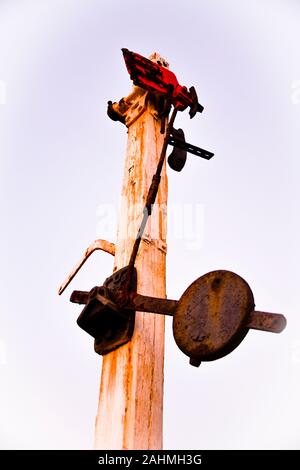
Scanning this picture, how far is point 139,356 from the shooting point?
2141 millimetres

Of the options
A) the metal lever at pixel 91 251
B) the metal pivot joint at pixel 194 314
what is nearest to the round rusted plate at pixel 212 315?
the metal pivot joint at pixel 194 314

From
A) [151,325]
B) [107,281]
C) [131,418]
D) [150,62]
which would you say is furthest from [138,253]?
[150,62]

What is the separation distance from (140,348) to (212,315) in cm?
37

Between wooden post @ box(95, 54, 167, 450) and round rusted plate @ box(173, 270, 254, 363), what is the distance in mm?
223

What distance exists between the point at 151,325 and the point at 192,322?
1.01 ft

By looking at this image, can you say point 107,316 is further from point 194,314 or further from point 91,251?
point 91,251

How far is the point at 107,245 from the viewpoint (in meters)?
2.71

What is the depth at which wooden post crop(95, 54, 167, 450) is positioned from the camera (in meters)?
2.01

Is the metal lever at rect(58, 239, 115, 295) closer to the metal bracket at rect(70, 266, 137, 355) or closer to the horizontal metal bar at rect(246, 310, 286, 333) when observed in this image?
the metal bracket at rect(70, 266, 137, 355)

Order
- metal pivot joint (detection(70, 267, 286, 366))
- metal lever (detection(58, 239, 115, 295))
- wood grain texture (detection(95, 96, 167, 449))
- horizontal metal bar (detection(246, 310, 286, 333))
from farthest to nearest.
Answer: metal lever (detection(58, 239, 115, 295)), wood grain texture (detection(95, 96, 167, 449)), metal pivot joint (detection(70, 267, 286, 366)), horizontal metal bar (detection(246, 310, 286, 333))

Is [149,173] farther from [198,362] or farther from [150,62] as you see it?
[198,362]

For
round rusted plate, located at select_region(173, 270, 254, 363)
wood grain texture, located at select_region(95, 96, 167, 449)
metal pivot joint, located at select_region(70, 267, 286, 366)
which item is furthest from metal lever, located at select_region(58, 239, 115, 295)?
round rusted plate, located at select_region(173, 270, 254, 363)

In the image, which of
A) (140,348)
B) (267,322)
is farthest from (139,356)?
(267,322)

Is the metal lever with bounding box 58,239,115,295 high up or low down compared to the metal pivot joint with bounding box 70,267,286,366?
up
